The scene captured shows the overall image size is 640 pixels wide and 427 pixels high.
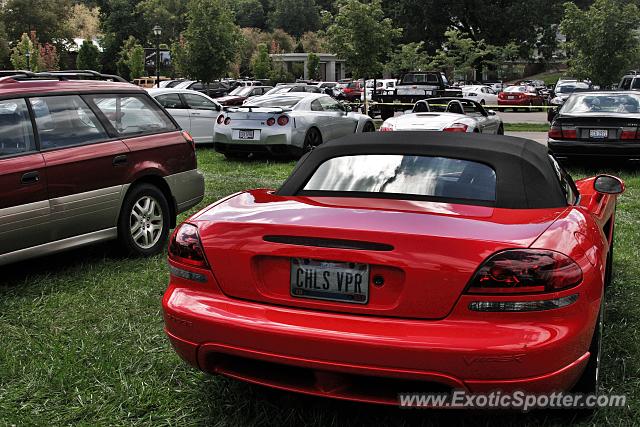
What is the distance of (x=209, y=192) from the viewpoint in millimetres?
10242

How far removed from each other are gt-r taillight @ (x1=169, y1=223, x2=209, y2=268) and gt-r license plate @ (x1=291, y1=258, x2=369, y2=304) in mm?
463

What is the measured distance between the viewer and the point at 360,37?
26.6 meters

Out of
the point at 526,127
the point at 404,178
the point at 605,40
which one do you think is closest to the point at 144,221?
the point at 404,178

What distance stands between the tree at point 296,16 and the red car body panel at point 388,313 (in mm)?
121297

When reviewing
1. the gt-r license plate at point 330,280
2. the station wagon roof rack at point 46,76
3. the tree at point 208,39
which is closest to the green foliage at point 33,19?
the tree at point 208,39

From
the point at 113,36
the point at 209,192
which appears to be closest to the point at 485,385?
the point at 209,192

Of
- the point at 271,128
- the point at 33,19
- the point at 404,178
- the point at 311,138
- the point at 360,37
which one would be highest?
the point at 33,19

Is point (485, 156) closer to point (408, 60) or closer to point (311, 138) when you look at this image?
point (311, 138)

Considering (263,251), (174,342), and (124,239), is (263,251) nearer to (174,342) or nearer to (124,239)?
(174,342)

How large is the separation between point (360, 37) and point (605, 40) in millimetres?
8366

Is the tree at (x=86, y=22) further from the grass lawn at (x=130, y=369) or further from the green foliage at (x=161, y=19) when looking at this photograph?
the grass lawn at (x=130, y=369)

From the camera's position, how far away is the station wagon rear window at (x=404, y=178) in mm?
→ 3602

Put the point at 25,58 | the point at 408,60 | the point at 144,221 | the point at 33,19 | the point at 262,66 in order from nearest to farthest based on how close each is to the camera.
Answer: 1. the point at 144,221
2. the point at 408,60
3. the point at 25,58
4. the point at 262,66
5. the point at 33,19

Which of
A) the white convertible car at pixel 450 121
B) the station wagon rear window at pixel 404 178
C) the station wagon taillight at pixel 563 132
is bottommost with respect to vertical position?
the station wagon taillight at pixel 563 132
